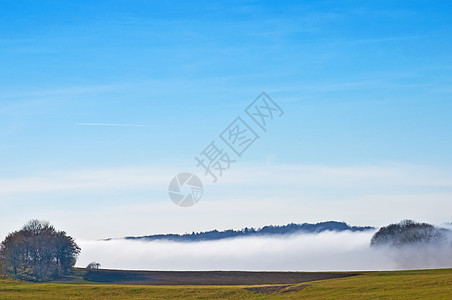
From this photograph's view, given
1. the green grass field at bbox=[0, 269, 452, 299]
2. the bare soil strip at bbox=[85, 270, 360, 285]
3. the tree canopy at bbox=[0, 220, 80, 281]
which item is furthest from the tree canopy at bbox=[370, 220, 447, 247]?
the tree canopy at bbox=[0, 220, 80, 281]

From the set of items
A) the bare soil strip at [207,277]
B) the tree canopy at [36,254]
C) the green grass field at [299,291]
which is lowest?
the green grass field at [299,291]

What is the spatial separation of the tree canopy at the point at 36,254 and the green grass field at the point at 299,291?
82.4 ft

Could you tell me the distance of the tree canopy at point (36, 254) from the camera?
126m

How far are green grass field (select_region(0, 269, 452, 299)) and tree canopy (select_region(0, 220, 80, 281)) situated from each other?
82.4ft

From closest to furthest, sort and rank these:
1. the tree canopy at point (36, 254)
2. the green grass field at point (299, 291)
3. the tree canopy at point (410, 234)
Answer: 1. the green grass field at point (299, 291)
2. the tree canopy at point (36, 254)
3. the tree canopy at point (410, 234)

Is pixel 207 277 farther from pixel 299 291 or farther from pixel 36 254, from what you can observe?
pixel 36 254

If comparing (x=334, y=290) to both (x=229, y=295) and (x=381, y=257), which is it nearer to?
(x=229, y=295)

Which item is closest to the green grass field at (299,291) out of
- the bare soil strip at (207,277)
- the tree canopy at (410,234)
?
the bare soil strip at (207,277)

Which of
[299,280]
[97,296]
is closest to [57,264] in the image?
[97,296]

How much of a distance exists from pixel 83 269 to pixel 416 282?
80120 millimetres

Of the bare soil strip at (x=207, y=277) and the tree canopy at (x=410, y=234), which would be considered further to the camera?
the tree canopy at (x=410, y=234)

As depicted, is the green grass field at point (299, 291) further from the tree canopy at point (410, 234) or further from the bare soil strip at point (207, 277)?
the tree canopy at point (410, 234)

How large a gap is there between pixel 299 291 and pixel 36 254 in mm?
68489

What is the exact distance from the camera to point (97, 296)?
85.9m
